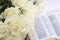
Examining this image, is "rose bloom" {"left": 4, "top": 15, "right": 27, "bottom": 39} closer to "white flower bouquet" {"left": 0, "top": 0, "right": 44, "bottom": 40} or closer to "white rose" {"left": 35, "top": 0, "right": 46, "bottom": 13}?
"white flower bouquet" {"left": 0, "top": 0, "right": 44, "bottom": 40}

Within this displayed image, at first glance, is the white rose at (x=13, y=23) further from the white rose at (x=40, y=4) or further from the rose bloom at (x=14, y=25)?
the white rose at (x=40, y=4)

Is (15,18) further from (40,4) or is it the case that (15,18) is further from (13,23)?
(40,4)

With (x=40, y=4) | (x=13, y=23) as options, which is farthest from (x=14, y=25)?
(x=40, y=4)

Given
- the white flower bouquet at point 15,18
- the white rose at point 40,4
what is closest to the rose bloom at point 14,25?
the white flower bouquet at point 15,18

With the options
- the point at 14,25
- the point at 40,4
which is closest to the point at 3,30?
the point at 14,25

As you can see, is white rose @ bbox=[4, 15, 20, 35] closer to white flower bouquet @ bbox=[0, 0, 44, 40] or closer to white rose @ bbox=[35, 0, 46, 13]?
white flower bouquet @ bbox=[0, 0, 44, 40]

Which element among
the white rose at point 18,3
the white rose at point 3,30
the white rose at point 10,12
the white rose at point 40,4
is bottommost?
the white rose at point 3,30

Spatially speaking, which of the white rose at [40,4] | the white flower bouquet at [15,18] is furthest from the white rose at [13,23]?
the white rose at [40,4]

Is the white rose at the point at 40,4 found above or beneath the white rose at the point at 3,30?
above

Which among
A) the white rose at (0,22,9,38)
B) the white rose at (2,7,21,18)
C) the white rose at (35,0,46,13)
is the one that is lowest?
the white rose at (0,22,9,38)

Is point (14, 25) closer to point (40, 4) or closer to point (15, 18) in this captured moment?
point (15, 18)

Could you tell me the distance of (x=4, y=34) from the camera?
381 millimetres

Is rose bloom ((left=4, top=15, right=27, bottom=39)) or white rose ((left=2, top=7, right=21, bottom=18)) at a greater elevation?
white rose ((left=2, top=7, right=21, bottom=18))

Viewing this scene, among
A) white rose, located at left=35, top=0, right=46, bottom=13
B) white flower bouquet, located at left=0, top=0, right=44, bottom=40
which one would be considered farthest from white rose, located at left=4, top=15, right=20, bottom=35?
white rose, located at left=35, top=0, right=46, bottom=13
